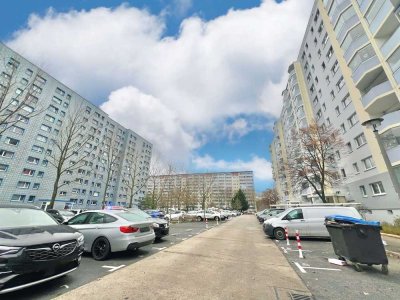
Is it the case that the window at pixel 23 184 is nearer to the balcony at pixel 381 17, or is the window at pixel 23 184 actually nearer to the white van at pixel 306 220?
the white van at pixel 306 220

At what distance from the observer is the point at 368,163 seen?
69.6 feet

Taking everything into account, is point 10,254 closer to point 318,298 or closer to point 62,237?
point 62,237

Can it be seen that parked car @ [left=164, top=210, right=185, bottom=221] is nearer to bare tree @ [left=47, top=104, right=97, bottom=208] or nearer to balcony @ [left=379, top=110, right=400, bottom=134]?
bare tree @ [left=47, top=104, right=97, bottom=208]

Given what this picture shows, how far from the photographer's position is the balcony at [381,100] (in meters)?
17.1

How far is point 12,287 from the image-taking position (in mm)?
3404

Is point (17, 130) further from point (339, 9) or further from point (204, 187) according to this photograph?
point (339, 9)

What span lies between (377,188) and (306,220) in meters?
12.8

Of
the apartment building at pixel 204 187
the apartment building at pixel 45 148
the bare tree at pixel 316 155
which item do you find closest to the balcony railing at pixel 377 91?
the bare tree at pixel 316 155

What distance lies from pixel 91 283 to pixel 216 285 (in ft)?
8.85

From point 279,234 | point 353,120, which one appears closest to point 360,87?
point 353,120

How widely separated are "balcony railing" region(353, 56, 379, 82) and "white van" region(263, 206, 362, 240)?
13.7m

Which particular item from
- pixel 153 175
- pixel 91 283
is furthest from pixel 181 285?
pixel 153 175

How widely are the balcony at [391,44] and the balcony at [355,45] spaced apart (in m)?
3.15

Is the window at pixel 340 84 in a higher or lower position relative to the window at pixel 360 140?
higher
